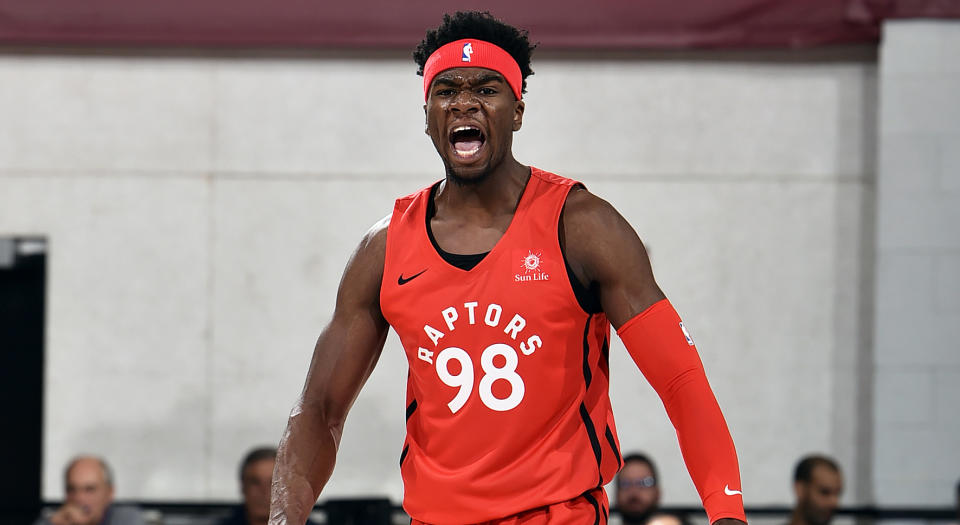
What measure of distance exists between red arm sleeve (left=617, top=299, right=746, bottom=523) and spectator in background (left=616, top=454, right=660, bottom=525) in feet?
10.5

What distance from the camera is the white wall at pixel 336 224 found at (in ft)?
20.7

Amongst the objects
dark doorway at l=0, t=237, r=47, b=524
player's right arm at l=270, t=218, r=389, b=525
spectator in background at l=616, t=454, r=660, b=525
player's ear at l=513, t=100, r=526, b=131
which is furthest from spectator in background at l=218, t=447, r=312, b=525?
player's ear at l=513, t=100, r=526, b=131

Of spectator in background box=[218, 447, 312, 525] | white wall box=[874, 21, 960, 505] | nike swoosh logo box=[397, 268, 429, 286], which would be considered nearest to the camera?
nike swoosh logo box=[397, 268, 429, 286]

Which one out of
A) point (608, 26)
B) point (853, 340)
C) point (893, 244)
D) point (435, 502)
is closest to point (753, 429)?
point (853, 340)

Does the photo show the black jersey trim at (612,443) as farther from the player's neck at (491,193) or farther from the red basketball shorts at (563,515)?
the player's neck at (491,193)

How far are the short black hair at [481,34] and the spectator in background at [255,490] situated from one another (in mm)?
2983

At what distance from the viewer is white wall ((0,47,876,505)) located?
249 inches

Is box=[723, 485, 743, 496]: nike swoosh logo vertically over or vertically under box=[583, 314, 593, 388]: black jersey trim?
under

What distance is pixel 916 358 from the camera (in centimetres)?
613

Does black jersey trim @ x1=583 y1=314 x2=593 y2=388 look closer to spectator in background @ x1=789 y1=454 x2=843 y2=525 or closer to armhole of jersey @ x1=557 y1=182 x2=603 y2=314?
armhole of jersey @ x1=557 y1=182 x2=603 y2=314

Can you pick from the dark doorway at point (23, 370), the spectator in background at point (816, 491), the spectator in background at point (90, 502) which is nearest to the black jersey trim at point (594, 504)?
the spectator in background at point (816, 491)

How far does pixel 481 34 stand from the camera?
2.62 metres

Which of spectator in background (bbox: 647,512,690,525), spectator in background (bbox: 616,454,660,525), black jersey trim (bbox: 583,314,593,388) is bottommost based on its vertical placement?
spectator in background (bbox: 647,512,690,525)

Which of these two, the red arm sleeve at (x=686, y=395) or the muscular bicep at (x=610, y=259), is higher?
the muscular bicep at (x=610, y=259)
